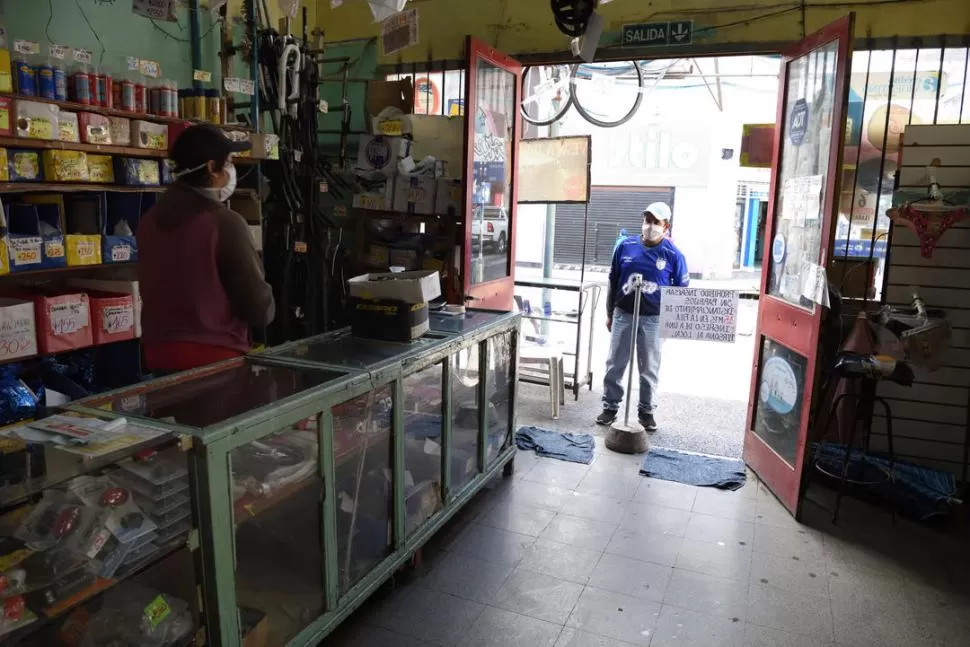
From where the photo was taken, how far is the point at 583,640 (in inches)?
98.2

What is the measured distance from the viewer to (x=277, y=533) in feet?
7.17

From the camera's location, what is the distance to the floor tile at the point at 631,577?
9.27 ft

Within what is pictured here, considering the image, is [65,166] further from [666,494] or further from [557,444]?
[666,494]

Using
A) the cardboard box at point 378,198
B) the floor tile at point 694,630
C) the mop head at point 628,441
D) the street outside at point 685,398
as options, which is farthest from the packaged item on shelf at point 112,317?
the mop head at point 628,441

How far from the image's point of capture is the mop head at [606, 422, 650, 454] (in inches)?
172

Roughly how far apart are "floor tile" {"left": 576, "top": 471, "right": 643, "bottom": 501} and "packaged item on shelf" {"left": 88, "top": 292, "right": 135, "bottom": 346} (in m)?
2.50

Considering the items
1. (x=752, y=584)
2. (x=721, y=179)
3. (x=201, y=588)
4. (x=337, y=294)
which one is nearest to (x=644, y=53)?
(x=337, y=294)

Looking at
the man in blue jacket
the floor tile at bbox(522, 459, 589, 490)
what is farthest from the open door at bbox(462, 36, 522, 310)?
the floor tile at bbox(522, 459, 589, 490)

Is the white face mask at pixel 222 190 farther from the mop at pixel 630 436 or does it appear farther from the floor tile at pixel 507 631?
the mop at pixel 630 436

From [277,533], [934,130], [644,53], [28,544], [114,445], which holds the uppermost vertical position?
[644,53]

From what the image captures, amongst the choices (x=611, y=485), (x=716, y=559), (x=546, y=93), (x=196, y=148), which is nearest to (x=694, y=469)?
(x=611, y=485)

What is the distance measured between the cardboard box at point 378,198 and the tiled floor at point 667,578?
77.0 inches

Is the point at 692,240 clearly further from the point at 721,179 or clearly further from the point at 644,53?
the point at 644,53

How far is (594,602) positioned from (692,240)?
1008 cm
